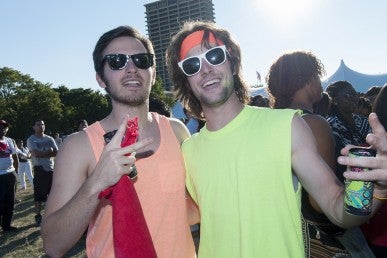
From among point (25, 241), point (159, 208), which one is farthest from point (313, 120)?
point (25, 241)

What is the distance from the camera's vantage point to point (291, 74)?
330 cm

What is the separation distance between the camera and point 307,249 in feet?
7.20

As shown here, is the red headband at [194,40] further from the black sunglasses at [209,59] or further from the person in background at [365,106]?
the person in background at [365,106]

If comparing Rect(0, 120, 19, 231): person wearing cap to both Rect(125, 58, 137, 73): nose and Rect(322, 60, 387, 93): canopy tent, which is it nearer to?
Rect(125, 58, 137, 73): nose

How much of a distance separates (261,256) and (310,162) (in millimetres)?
583

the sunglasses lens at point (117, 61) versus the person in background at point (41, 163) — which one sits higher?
the sunglasses lens at point (117, 61)

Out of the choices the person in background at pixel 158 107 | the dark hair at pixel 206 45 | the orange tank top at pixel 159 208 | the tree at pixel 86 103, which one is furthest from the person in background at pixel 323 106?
the tree at pixel 86 103

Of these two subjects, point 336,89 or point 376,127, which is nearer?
point 376,127

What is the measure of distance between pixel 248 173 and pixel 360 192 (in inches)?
25.6

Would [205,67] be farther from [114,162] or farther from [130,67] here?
[114,162]

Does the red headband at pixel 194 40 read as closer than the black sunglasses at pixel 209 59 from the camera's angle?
No

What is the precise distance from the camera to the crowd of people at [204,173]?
1.86 m

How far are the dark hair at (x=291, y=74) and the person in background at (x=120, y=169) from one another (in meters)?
1.10

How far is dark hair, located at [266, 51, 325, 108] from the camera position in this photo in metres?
3.28
